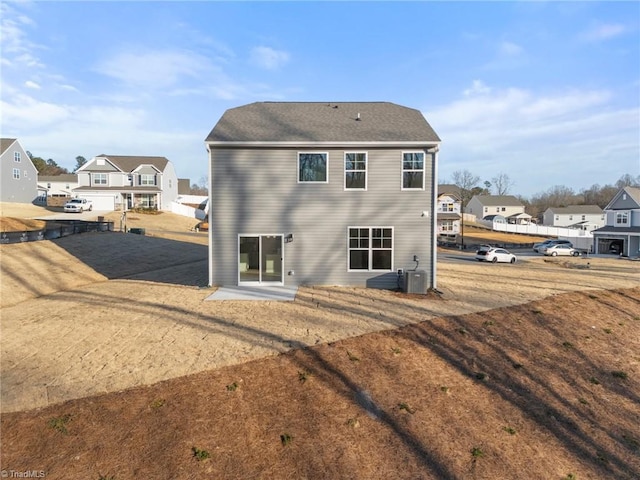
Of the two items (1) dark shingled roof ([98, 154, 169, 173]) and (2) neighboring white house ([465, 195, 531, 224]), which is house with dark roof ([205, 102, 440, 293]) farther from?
(2) neighboring white house ([465, 195, 531, 224])

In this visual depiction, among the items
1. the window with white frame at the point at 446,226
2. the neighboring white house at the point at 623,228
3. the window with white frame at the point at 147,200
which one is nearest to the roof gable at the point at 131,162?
the window with white frame at the point at 147,200

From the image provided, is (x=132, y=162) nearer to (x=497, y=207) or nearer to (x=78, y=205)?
(x=78, y=205)

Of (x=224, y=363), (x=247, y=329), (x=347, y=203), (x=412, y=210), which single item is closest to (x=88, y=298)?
(x=247, y=329)

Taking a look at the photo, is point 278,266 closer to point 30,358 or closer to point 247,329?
point 247,329

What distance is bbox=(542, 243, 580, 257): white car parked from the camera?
38.5 metres

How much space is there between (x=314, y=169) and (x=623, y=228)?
4472 centimetres

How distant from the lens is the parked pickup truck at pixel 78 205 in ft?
147

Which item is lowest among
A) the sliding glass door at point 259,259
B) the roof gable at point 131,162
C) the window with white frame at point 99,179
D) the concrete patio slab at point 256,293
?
the concrete patio slab at point 256,293

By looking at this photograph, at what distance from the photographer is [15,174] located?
5000cm

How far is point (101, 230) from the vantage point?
29375mm

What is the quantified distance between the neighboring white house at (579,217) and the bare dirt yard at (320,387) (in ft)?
269

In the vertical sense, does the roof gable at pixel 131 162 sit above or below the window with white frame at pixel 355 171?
above

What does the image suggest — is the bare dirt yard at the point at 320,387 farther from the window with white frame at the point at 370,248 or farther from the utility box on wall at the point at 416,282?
the window with white frame at the point at 370,248

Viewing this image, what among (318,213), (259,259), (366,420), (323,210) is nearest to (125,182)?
(259,259)
